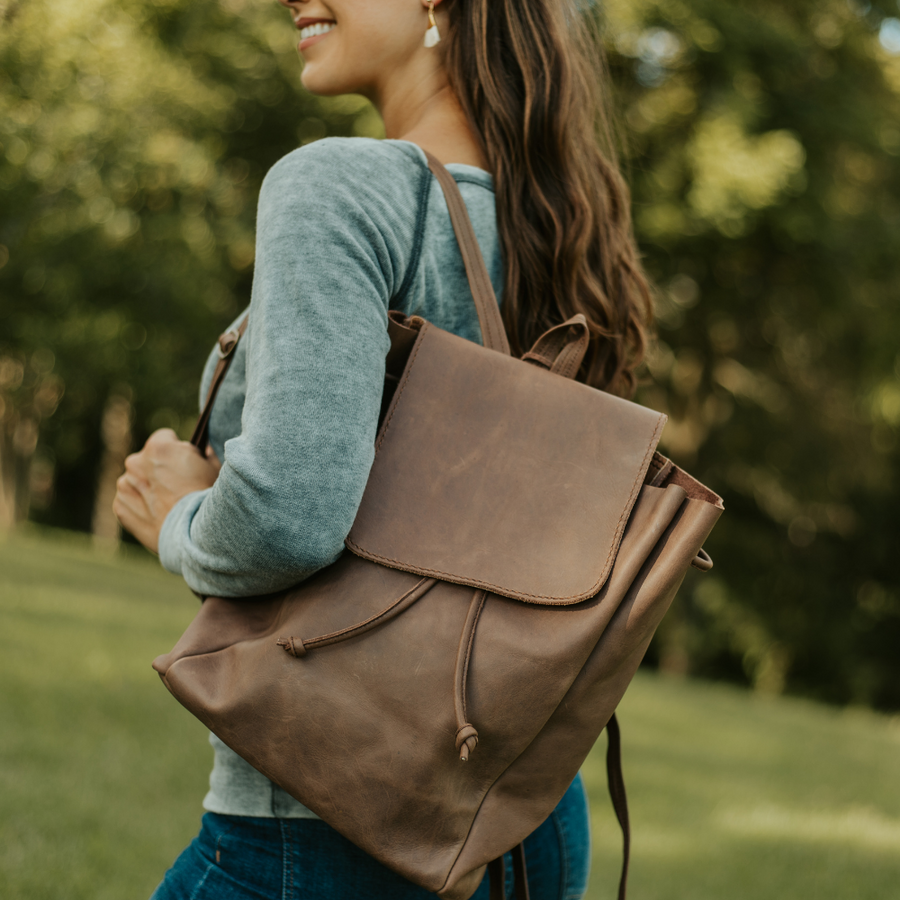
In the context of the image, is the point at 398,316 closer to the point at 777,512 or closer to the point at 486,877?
the point at 486,877

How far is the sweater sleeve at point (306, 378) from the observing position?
102 cm

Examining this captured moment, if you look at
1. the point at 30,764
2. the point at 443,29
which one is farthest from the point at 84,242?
the point at 443,29

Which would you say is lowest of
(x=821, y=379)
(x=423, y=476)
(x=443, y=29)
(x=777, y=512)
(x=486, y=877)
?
(x=777, y=512)

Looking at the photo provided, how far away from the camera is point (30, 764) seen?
431cm

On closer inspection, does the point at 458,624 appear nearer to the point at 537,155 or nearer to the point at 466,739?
the point at 466,739

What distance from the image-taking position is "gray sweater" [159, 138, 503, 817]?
1025 millimetres

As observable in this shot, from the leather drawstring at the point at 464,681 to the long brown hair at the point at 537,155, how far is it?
0.50 meters

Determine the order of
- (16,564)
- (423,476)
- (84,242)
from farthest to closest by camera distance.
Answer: (84,242) < (16,564) < (423,476)

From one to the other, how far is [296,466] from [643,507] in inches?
16.3

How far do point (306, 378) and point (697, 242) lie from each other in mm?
12351

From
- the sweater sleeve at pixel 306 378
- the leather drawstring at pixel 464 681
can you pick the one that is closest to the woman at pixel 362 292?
the sweater sleeve at pixel 306 378

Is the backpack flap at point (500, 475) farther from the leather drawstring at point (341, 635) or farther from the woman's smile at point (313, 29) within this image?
the woman's smile at point (313, 29)

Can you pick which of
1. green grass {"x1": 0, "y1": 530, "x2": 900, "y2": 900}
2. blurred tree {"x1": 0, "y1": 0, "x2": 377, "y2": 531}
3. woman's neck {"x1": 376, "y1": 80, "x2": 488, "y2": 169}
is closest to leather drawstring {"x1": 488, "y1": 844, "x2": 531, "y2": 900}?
woman's neck {"x1": 376, "y1": 80, "x2": 488, "y2": 169}

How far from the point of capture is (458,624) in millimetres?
1088
